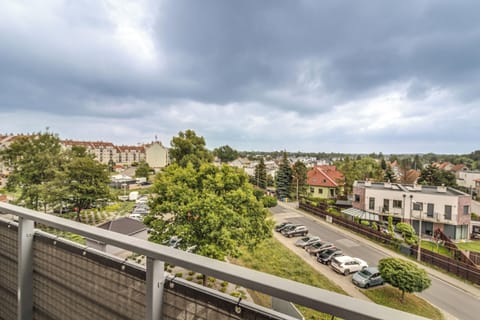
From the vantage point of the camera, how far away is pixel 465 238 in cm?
1359

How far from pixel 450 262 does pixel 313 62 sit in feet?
33.3

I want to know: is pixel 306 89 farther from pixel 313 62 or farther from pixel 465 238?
pixel 465 238

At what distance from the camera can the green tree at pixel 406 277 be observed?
6676 millimetres

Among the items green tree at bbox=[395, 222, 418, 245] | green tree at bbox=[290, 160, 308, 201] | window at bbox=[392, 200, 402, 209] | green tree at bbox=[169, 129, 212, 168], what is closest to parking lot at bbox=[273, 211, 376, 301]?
green tree at bbox=[395, 222, 418, 245]

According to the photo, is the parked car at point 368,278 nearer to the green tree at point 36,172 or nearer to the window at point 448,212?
the window at point 448,212

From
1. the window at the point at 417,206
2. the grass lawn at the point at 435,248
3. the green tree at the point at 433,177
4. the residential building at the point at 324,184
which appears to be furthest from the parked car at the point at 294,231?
the green tree at the point at 433,177

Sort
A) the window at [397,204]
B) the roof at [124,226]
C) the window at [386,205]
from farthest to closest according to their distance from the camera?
the window at [386,205] < the window at [397,204] < the roof at [124,226]

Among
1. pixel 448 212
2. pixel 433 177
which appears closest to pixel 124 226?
pixel 448 212

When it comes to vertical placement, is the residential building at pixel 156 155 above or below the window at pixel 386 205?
above

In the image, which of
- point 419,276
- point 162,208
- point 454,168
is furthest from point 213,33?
point 454,168

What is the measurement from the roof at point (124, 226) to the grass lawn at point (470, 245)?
16.0m

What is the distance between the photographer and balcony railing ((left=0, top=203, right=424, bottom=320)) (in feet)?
1.85

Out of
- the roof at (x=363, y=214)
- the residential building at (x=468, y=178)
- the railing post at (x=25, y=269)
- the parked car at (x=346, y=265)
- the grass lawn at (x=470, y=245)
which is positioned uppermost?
the railing post at (x=25, y=269)

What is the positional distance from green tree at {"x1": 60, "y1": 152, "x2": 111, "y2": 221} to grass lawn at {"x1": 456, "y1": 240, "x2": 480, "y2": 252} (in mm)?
19026
